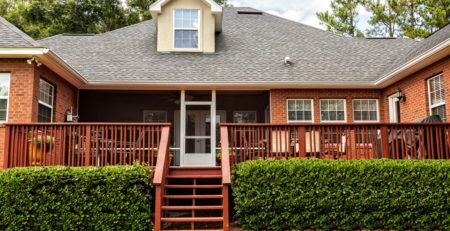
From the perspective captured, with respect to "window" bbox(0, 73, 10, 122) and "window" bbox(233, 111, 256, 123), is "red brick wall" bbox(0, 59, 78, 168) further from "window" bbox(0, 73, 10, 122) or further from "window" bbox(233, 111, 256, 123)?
"window" bbox(233, 111, 256, 123)

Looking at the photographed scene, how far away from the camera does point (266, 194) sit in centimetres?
741

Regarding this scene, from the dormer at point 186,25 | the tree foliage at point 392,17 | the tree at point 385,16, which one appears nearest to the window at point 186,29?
the dormer at point 186,25

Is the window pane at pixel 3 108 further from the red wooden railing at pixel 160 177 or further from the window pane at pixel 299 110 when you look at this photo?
the window pane at pixel 299 110

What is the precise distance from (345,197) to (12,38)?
7.82 m

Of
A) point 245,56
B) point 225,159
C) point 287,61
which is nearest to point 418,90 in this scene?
point 287,61

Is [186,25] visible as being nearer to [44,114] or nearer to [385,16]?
[44,114]

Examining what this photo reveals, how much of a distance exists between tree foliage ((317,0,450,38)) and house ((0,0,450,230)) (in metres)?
10.8

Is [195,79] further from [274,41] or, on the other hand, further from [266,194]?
[266,194]

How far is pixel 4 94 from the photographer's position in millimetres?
9445

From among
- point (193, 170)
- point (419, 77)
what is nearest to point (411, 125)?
point (419, 77)

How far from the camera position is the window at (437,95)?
10109 millimetres

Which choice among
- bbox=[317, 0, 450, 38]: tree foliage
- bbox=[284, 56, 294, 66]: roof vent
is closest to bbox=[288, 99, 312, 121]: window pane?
bbox=[284, 56, 294, 66]: roof vent

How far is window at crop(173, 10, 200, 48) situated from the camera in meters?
13.8

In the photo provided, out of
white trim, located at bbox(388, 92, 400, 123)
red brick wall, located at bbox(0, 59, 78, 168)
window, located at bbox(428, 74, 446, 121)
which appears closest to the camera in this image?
red brick wall, located at bbox(0, 59, 78, 168)
